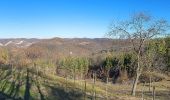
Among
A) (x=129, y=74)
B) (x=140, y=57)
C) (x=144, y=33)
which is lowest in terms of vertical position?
(x=129, y=74)

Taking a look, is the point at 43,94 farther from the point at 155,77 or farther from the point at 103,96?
the point at 155,77

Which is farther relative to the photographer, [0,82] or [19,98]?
[0,82]

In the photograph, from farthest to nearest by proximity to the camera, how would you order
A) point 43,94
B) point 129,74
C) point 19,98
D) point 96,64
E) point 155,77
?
1. point 96,64
2. point 129,74
3. point 155,77
4. point 43,94
5. point 19,98

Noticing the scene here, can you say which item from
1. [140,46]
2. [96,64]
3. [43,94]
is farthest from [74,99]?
[96,64]

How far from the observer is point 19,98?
26.3 meters

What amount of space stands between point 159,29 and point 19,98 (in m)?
15.5

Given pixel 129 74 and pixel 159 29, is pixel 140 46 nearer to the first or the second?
pixel 159 29

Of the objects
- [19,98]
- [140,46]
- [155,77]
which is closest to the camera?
[19,98]

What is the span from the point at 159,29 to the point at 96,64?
45.1m

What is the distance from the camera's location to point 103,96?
94.6ft

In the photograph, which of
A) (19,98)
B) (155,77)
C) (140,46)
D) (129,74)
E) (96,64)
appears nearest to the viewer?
(19,98)

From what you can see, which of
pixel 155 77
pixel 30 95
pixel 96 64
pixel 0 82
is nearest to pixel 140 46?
pixel 30 95

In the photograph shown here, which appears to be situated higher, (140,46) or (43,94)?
(140,46)

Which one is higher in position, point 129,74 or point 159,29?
point 159,29
